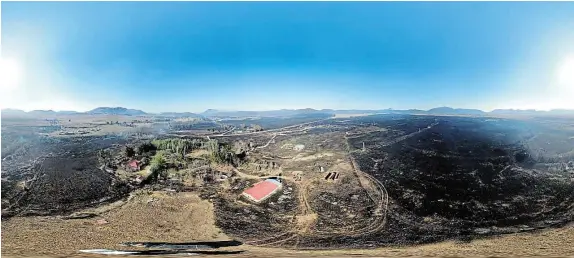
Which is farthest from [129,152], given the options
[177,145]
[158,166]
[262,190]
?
[262,190]

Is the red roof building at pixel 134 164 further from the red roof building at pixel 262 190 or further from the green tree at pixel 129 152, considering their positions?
the red roof building at pixel 262 190

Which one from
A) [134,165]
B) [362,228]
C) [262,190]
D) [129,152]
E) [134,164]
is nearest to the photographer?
[362,228]

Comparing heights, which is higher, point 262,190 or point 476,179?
point 476,179

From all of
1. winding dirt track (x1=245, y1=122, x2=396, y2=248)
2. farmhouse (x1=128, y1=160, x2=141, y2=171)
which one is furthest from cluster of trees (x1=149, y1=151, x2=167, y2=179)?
winding dirt track (x1=245, y1=122, x2=396, y2=248)

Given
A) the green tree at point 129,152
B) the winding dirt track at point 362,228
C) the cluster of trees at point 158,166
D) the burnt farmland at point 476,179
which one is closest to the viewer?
the winding dirt track at point 362,228

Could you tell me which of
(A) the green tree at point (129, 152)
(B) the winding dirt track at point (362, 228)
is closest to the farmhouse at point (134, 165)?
(A) the green tree at point (129, 152)

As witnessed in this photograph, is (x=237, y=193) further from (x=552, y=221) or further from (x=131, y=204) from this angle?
(x=552, y=221)

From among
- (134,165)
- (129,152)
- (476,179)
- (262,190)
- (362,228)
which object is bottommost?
(362,228)

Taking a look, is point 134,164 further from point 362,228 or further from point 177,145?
point 362,228
